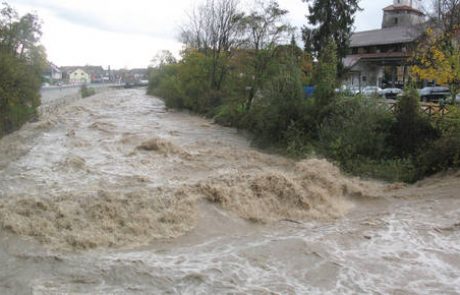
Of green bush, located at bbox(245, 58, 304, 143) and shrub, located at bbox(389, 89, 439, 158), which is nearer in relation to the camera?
shrub, located at bbox(389, 89, 439, 158)

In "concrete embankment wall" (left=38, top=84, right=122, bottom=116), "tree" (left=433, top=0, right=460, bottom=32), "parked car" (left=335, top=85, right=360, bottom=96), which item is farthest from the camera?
"concrete embankment wall" (left=38, top=84, right=122, bottom=116)

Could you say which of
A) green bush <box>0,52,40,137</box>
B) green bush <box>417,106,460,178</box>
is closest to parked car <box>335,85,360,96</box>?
green bush <box>417,106,460,178</box>

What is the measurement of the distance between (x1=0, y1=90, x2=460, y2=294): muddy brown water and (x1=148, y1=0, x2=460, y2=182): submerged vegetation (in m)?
1.75

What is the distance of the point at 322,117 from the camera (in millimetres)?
23562

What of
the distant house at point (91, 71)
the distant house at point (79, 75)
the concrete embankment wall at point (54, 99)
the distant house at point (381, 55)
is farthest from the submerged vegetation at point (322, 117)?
the distant house at point (91, 71)

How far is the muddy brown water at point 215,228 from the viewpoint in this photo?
9500 millimetres

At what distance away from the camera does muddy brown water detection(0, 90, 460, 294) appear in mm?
9500

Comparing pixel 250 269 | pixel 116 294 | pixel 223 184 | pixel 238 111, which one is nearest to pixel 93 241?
pixel 116 294

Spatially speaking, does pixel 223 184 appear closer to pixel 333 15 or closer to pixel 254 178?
pixel 254 178

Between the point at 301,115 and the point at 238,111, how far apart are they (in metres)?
9.34

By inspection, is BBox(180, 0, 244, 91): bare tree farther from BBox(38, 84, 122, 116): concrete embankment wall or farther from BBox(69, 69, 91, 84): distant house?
Answer: BBox(69, 69, 91, 84): distant house

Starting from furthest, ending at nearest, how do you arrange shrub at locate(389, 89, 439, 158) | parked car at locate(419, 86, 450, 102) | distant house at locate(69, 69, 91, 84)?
distant house at locate(69, 69, 91, 84) → parked car at locate(419, 86, 450, 102) → shrub at locate(389, 89, 439, 158)

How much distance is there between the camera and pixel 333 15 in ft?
149

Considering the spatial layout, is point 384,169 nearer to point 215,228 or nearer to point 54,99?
point 215,228
